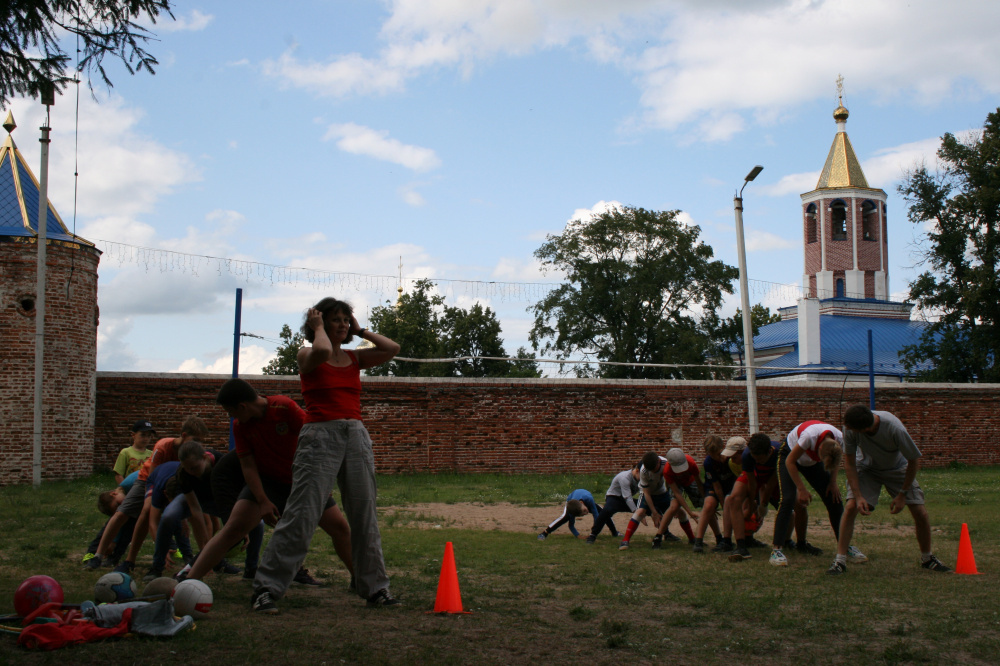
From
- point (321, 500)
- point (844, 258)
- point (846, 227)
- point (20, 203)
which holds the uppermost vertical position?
point (846, 227)

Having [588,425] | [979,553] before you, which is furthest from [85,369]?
[979,553]

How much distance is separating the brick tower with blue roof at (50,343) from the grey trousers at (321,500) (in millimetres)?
15157

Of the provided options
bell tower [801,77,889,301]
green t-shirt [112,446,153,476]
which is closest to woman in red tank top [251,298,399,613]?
green t-shirt [112,446,153,476]

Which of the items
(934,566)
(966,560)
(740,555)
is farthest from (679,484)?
(966,560)

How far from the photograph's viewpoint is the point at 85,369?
19.4 meters

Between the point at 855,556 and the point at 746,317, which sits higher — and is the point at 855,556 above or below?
below

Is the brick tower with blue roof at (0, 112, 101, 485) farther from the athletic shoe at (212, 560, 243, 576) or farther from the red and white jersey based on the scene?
the red and white jersey

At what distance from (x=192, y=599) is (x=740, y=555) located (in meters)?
5.41

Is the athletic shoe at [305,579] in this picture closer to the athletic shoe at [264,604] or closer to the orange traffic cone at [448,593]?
the athletic shoe at [264,604]

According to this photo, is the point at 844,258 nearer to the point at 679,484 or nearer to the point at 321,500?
the point at 679,484

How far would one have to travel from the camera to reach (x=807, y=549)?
363 inches

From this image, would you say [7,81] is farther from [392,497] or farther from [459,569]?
[392,497]

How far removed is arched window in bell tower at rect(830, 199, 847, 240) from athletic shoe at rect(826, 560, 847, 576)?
54635mm

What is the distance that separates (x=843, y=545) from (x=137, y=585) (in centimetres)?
594
